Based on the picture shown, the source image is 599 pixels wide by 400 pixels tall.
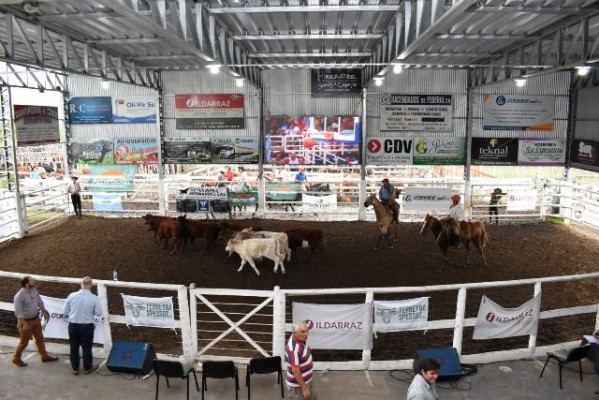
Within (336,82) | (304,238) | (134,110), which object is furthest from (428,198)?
(134,110)

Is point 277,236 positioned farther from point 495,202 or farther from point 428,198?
point 495,202

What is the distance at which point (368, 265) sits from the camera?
12.1 m

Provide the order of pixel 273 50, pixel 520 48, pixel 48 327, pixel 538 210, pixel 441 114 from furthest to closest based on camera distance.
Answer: pixel 538 210 < pixel 441 114 < pixel 273 50 < pixel 520 48 < pixel 48 327

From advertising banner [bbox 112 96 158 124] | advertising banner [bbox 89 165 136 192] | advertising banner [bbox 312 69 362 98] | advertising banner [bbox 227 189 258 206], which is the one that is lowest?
advertising banner [bbox 227 189 258 206]

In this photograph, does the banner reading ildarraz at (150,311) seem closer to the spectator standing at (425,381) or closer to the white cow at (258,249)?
the spectator standing at (425,381)

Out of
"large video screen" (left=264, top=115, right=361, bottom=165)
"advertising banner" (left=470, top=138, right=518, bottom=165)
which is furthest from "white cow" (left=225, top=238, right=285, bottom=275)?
"advertising banner" (left=470, top=138, right=518, bottom=165)

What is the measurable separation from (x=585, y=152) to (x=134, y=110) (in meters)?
16.7

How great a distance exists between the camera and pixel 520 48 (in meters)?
13.7

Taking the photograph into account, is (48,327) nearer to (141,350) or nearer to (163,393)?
(141,350)

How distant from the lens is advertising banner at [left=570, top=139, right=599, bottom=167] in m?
16.4

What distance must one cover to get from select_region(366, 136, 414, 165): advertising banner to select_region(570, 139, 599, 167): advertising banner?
19.5ft

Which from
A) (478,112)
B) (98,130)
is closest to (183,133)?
(98,130)

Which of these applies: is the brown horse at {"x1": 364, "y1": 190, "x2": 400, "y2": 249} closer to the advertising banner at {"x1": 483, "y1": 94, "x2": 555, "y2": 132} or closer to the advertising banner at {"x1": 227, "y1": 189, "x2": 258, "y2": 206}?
the advertising banner at {"x1": 227, "y1": 189, "x2": 258, "y2": 206}

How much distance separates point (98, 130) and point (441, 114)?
1323 cm
